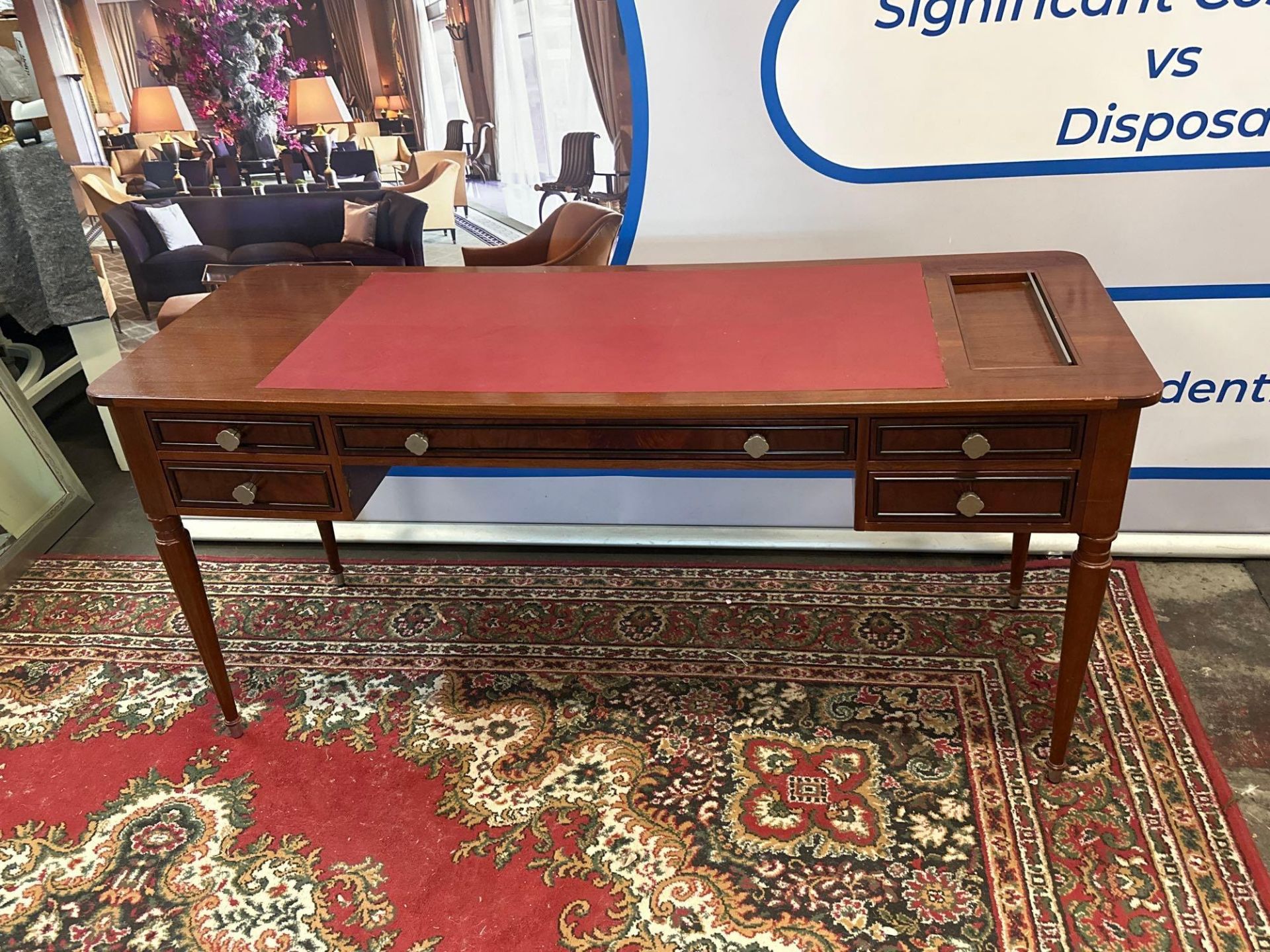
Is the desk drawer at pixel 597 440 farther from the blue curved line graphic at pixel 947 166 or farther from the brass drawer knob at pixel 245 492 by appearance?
the blue curved line graphic at pixel 947 166

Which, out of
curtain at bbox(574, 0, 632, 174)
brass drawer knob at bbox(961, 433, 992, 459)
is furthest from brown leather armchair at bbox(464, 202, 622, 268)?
brass drawer knob at bbox(961, 433, 992, 459)

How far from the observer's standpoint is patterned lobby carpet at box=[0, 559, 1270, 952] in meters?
1.78

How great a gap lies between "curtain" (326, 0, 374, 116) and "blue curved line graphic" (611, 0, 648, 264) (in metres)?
0.64

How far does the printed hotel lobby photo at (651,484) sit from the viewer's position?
1760 millimetres

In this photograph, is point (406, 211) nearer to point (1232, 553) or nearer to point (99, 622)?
point (99, 622)

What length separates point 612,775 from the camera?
2.07 metres

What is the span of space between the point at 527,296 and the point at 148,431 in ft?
2.61

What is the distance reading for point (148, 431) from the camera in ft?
6.07

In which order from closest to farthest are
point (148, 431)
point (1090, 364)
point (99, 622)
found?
point (1090, 364)
point (148, 431)
point (99, 622)

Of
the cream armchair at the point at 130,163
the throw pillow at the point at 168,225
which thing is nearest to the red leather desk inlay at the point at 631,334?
the throw pillow at the point at 168,225

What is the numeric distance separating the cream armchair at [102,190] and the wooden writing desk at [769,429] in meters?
0.83

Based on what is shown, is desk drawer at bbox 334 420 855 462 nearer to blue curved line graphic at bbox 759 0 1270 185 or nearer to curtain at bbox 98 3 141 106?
blue curved line graphic at bbox 759 0 1270 185

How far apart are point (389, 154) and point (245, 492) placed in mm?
1055

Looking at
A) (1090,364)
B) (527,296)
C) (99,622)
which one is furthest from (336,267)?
(1090,364)
